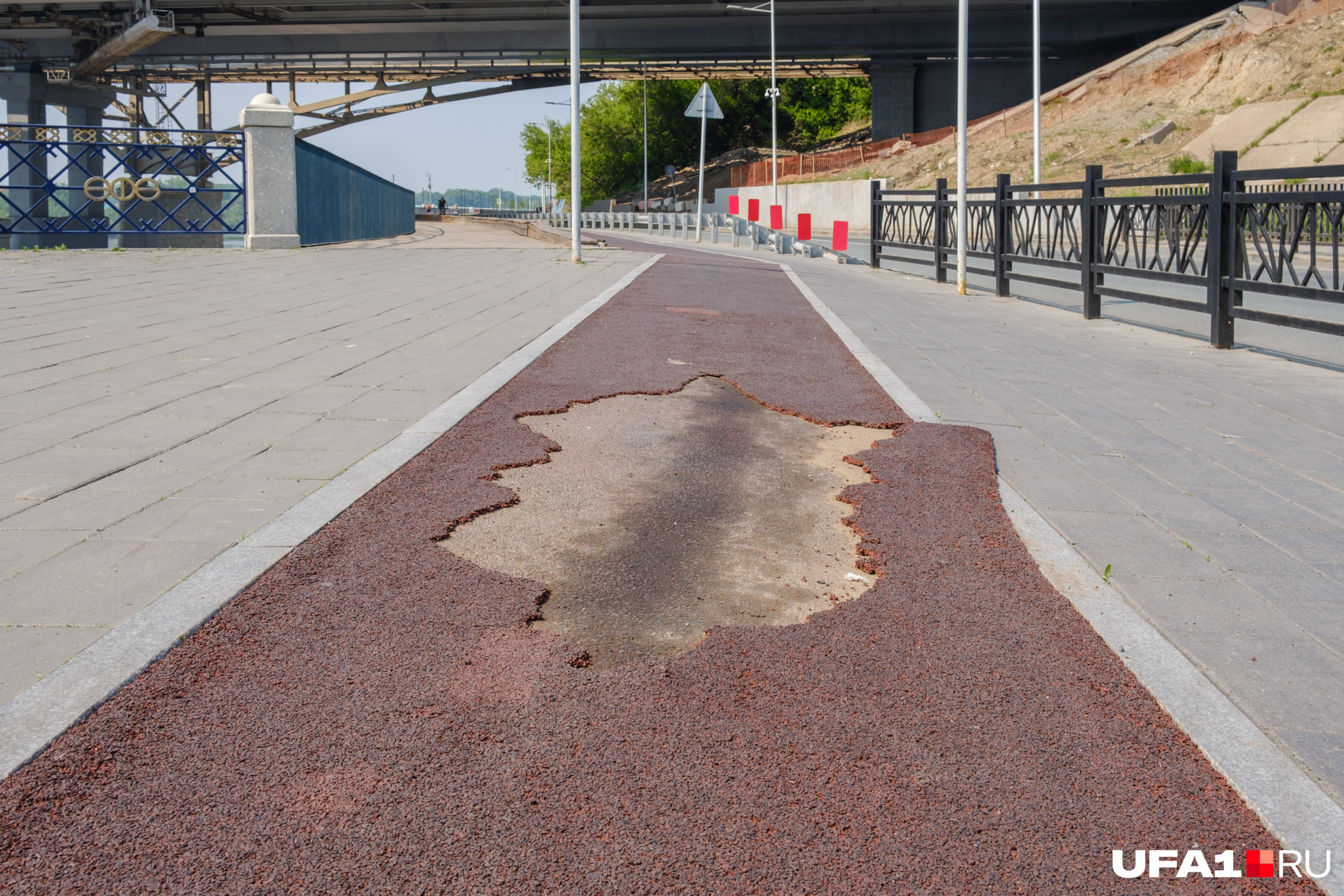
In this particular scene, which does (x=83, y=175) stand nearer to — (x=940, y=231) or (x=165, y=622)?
(x=940, y=231)

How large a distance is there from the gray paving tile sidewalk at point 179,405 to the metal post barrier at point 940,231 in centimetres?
664

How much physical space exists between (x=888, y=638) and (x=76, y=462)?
12.9ft

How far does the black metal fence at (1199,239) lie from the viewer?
8805mm

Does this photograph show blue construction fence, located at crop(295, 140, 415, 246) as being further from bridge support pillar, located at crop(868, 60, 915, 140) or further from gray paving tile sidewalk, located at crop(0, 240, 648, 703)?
bridge support pillar, located at crop(868, 60, 915, 140)

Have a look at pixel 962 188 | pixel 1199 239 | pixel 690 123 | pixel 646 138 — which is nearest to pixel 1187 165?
pixel 962 188

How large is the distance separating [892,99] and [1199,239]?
55654 mm

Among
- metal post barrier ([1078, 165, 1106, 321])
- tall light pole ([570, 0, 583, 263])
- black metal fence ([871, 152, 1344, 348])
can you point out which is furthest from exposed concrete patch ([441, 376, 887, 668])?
tall light pole ([570, 0, 583, 263])

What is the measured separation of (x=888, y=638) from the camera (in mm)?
3658

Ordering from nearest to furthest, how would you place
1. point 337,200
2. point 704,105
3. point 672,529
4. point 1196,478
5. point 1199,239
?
1. point 672,529
2. point 1196,478
3. point 1199,239
4. point 337,200
5. point 704,105

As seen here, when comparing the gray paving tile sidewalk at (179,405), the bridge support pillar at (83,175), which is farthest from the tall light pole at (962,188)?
the bridge support pillar at (83,175)

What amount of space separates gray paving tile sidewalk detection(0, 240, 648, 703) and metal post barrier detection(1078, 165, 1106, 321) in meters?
5.92

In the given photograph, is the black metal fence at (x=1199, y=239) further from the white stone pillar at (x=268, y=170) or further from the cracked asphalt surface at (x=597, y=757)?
the white stone pillar at (x=268, y=170)

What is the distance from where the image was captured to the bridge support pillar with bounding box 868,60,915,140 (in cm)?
6200

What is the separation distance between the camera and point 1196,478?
5883 millimetres
